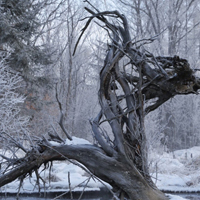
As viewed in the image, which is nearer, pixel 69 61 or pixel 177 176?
pixel 177 176

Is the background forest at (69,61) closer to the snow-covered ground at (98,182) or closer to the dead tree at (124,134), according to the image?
the snow-covered ground at (98,182)

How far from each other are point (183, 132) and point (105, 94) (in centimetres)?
1989

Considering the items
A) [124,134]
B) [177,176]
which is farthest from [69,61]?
[124,134]

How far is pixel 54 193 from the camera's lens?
729 cm

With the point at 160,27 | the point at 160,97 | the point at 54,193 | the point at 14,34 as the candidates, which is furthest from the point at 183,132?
the point at 160,97

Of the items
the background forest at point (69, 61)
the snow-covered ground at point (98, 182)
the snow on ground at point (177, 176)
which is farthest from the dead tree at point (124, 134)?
the background forest at point (69, 61)

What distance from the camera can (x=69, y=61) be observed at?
17266 mm

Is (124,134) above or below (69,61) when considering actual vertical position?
below

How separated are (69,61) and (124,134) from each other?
1431 cm

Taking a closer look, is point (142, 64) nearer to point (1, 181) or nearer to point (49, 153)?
point (49, 153)

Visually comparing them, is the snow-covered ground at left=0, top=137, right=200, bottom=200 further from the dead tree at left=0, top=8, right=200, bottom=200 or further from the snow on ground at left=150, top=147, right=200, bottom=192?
the dead tree at left=0, top=8, right=200, bottom=200

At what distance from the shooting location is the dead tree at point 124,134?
3031 millimetres

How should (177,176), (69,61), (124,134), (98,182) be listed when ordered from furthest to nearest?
1. (69,61)
2. (177,176)
3. (98,182)
4. (124,134)

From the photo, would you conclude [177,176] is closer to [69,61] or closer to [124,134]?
[124,134]
